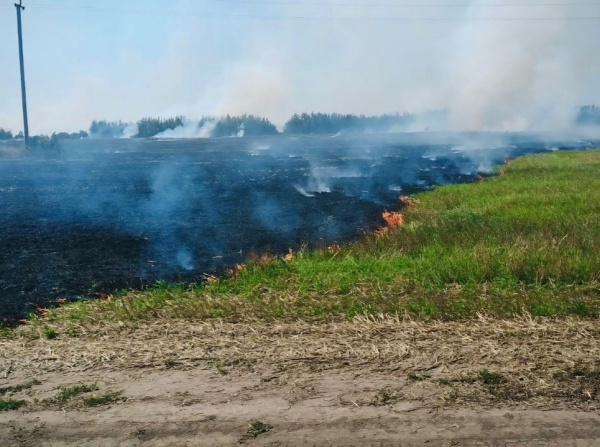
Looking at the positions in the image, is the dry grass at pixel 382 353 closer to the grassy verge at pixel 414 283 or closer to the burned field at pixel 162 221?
the grassy verge at pixel 414 283

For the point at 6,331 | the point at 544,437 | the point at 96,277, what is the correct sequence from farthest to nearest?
the point at 96,277 → the point at 6,331 → the point at 544,437

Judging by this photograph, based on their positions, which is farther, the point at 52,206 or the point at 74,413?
the point at 52,206

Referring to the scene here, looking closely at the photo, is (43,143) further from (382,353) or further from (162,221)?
(382,353)

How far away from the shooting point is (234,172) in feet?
174

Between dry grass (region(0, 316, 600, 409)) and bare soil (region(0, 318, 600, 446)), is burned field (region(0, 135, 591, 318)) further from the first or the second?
bare soil (region(0, 318, 600, 446))

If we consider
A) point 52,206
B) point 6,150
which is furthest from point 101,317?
point 6,150

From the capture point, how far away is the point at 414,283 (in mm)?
11484

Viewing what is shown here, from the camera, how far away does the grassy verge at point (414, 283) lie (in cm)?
988

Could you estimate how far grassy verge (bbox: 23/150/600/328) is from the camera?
988 cm

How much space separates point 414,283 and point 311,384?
5.00m

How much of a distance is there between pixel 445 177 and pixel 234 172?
1904 cm

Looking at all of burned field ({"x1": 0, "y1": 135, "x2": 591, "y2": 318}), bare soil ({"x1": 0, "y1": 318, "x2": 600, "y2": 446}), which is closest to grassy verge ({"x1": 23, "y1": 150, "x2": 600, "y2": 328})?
bare soil ({"x1": 0, "y1": 318, "x2": 600, "y2": 446})

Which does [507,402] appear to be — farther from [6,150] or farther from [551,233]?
[6,150]

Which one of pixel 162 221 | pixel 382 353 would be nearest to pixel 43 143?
pixel 162 221
